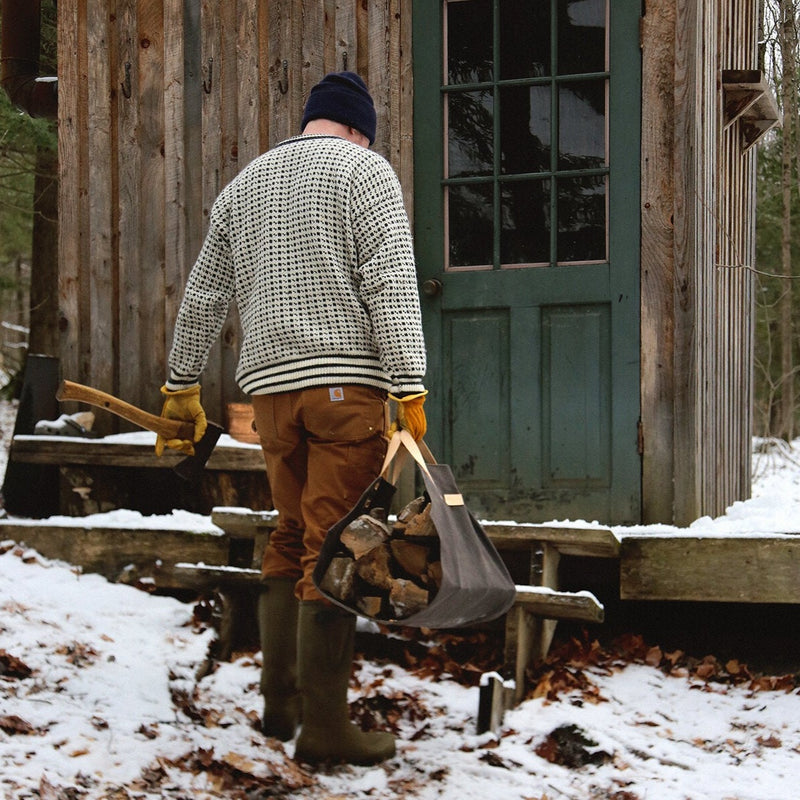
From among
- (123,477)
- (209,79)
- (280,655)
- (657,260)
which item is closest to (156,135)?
(209,79)

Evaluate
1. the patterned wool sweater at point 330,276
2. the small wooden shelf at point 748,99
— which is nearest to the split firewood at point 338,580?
the patterned wool sweater at point 330,276

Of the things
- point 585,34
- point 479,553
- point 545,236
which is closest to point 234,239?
point 479,553

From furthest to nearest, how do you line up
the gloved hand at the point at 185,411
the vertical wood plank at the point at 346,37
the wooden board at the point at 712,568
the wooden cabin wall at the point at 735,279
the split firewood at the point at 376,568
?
1. the wooden cabin wall at the point at 735,279
2. the vertical wood plank at the point at 346,37
3. the wooden board at the point at 712,568
4. the gloved hand at the point at 185,411
5. the split firewood at the point at 376,568

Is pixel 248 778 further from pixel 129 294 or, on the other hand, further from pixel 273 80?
pixel 273 80

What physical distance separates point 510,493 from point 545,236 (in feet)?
4.65

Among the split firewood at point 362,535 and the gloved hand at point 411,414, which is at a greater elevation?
the gloved hand at point 411,414

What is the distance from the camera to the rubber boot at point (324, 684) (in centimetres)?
354

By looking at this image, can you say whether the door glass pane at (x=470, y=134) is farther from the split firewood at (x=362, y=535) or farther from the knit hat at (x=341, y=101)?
the split firewood at (x=362, y=535)

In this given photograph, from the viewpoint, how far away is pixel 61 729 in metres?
3.70

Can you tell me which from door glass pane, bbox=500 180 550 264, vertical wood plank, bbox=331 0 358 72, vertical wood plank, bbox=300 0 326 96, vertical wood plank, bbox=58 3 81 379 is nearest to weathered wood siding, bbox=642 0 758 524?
door glass pane, bbox=500 180 550 264

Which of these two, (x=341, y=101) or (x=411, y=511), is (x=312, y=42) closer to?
(x=341, y=101)

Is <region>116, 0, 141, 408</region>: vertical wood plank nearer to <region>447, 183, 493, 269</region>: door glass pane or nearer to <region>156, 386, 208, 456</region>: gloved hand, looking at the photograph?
<region>447, 183, 493, 269</region>: door glass pane

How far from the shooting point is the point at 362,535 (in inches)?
130

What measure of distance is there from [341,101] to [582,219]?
6.93 ft
